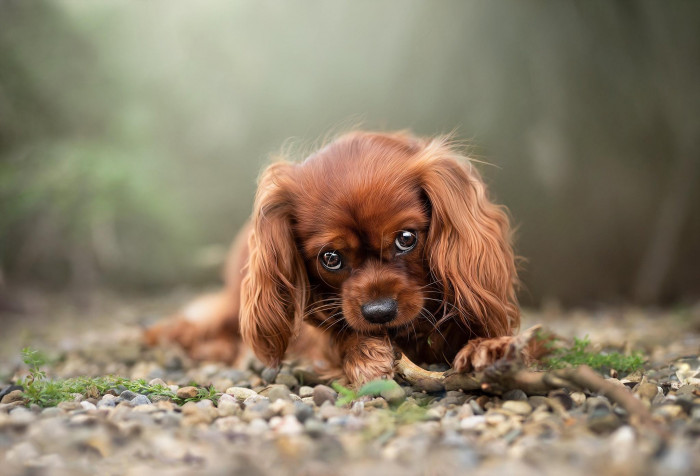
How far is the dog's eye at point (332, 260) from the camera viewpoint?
2.97 meters

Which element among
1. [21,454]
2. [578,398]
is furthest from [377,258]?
[21,454]

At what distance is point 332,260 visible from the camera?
9.81ft

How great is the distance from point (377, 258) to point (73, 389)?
1378mm

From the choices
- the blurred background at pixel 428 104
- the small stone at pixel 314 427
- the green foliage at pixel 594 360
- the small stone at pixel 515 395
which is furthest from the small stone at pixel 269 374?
the blurred background at pixel 428 104

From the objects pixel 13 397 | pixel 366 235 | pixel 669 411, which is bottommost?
pixel 669 411

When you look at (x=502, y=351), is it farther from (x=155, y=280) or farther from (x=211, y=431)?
(x=155, y=280)

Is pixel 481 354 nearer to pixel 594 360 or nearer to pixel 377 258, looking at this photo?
pixel 377 258

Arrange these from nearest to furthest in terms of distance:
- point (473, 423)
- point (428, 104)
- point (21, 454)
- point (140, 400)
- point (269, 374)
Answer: point (21, 454), point (473, 423), point (140, 400), point (269, 374), point (428, 104)

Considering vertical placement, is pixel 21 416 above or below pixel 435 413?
above

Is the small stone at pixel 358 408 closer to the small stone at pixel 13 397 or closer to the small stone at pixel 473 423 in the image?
the small stone at pixel 473 423

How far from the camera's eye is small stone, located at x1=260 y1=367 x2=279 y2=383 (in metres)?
3.22

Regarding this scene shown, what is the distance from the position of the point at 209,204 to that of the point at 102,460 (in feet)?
19.9

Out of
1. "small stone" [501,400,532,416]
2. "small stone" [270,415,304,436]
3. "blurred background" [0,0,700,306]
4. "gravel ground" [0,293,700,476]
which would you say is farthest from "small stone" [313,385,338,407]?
"blurred background" [0,0,700,306]

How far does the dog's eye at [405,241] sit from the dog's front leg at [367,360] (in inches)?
16.4
